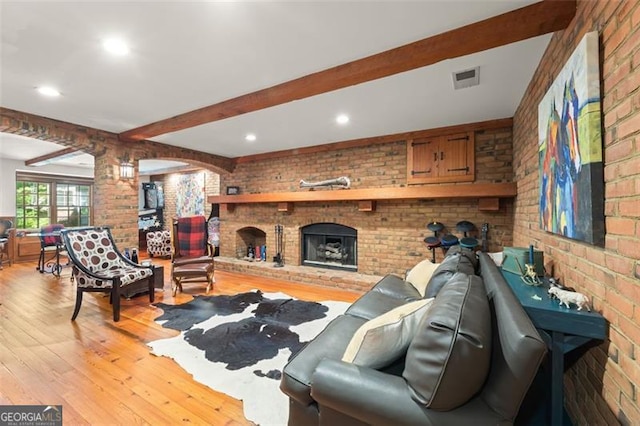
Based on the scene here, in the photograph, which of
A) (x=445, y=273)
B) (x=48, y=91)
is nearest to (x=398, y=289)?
(x=445, y=273)

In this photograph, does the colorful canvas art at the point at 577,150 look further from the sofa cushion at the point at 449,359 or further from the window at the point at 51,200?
the window at the point at 51,200

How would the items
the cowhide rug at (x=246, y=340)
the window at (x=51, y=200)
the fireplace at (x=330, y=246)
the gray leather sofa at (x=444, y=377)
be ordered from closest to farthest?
the gray leather sofa at (x=444, y=377), the cowhide rug at (x=246, y=340), the fireplace at (x=330, y=246), the window at (x=51, y=200)

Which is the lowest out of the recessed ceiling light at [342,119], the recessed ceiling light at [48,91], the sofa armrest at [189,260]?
the sofa armrest at [189,260]

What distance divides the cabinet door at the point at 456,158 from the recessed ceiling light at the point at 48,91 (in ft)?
15.1

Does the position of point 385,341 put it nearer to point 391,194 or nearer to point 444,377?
point 444,377

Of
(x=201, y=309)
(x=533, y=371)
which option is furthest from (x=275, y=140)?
(x=533, y=371)

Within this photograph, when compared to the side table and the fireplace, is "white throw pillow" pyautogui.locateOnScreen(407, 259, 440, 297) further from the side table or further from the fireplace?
the side table

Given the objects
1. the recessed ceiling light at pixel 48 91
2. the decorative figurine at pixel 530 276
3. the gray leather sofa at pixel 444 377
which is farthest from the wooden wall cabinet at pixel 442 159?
the recessed ceiling light at pixel 48 91

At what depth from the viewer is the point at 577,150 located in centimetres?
136

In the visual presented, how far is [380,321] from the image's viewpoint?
1.29m

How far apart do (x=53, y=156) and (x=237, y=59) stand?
6.15 metres

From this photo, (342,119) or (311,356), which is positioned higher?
(342,119)

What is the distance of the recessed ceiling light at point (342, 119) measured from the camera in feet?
11.4

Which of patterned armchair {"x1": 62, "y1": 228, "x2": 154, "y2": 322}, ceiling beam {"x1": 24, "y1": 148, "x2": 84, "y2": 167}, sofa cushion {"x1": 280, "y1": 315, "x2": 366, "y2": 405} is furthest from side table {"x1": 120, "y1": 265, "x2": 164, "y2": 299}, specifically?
ceiling beam {"x1": 24, "y1": 148, "x2": 84, "y2": 167}
